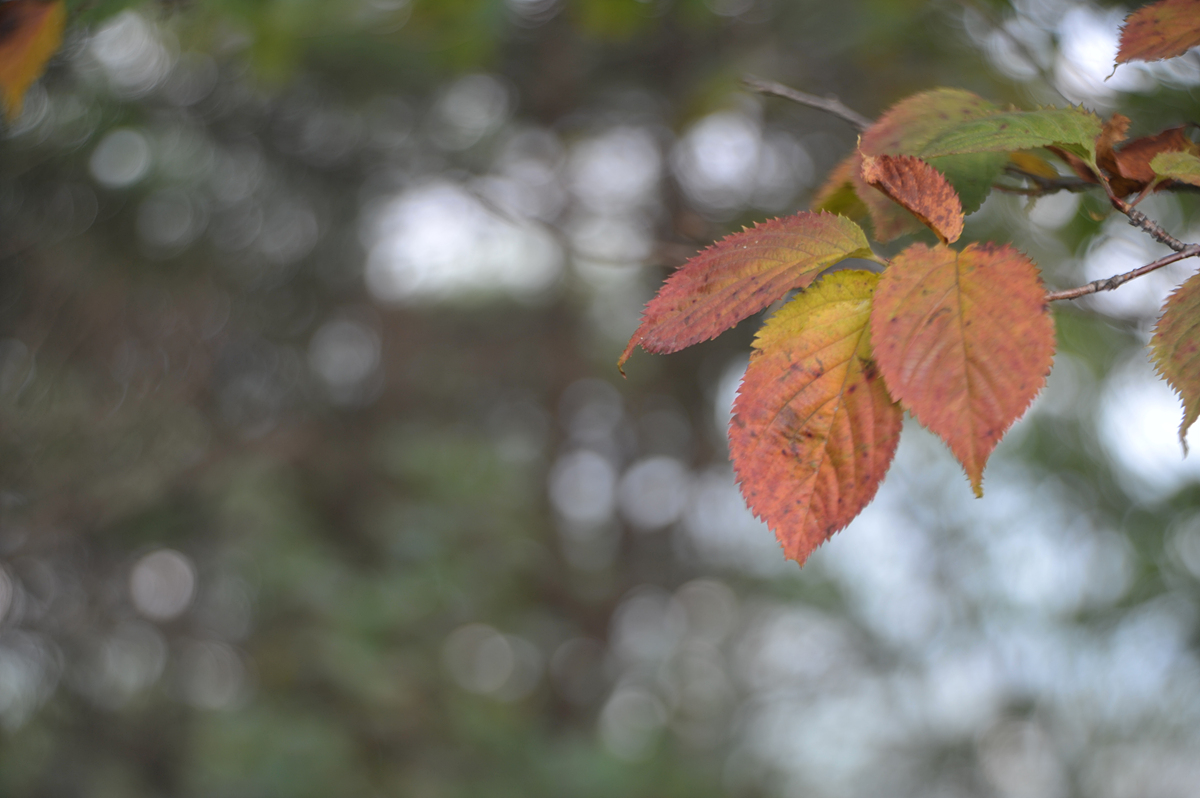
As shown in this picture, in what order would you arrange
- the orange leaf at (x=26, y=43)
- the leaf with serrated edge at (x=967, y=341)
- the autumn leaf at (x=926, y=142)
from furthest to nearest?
the orange leaf at (x=26, y=43) → the autumn leaf at (x=926, y=142) → the leaf with serrated edge at (x=967, y=341)

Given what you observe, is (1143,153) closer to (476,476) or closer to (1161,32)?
(1161,32)

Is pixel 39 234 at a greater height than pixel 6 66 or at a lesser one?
lesser

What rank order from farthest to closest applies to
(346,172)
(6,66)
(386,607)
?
(346,172), (386,607), (6,66)

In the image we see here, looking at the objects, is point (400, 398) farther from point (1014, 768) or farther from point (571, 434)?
point (1014, 768)

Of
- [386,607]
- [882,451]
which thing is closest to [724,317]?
[882,451]

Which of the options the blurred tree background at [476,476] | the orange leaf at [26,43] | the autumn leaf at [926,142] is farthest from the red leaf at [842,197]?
the orange leaf at [26,43]

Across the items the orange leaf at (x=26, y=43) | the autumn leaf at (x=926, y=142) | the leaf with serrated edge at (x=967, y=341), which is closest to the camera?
the leaf with serrated edge at (x=967, y=341)

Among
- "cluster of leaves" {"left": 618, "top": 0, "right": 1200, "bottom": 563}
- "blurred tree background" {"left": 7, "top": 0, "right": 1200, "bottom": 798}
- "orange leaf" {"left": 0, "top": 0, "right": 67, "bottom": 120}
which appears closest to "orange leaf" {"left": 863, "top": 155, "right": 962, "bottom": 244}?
"cluster of leaves" {"left": 618, "top": 0, "right": 1200, "bottom": 563}

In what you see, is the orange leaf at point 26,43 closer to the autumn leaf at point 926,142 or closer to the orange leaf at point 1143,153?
the autumn leaf at point 926,142
